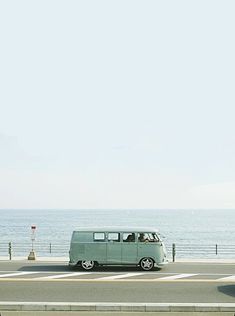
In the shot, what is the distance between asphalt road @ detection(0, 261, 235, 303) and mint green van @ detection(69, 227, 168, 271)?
456mm

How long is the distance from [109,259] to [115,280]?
3297 millimetres

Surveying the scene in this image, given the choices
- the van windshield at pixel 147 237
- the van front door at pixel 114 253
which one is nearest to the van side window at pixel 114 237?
the van front door at pixel 114 253

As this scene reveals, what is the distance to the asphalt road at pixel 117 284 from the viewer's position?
15234 mm

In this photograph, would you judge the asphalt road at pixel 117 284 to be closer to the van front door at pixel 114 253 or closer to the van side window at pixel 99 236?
the van front door at pixel 114 253

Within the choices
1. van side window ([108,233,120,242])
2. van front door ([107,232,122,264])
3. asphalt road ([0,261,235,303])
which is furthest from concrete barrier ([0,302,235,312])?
van side window ([108,233,120,242])

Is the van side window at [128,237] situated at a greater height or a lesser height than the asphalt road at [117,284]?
greater

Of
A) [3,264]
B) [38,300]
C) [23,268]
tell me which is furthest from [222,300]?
→ [3,264]

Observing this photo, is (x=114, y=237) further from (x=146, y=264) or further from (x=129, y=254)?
(x=146, y=264)

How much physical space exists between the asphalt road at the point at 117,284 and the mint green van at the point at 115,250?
0.46 metres

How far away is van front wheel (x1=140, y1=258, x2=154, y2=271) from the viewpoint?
72.6ft

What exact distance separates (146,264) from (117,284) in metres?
4.53

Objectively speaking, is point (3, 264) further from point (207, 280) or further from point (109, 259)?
point (207, 280)

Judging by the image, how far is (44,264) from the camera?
24.1m

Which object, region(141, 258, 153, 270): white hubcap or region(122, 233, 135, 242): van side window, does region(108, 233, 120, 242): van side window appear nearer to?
region(122, 233, 135, 242): van side window
